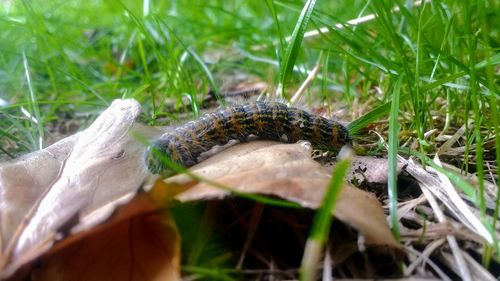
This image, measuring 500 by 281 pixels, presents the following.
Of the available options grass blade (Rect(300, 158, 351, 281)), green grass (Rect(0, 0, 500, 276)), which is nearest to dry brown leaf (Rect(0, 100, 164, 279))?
grass blade (Rect(300, 158, 351, 281))

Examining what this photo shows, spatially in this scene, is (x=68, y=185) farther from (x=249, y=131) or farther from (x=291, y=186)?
(x=249, y=131)

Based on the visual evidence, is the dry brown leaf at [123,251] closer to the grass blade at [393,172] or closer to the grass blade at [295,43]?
the grass blade at [393,172]

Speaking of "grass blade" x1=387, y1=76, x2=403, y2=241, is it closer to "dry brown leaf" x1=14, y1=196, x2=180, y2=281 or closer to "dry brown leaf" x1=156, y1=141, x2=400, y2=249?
"dry brown leaf" x1=156, y1=141, x2=400, y2=249

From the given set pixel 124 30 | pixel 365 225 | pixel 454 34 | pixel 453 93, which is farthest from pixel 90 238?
pixel 124 30

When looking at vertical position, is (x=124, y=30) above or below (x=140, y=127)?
below

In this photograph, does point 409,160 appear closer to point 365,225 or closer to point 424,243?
point 424,243

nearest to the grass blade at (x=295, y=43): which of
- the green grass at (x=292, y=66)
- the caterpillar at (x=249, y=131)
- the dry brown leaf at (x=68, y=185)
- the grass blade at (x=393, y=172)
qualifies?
the green grass at (x=292, y=66)
